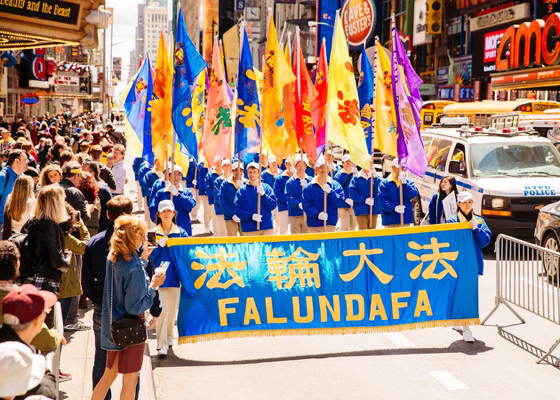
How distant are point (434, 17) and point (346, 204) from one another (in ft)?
132

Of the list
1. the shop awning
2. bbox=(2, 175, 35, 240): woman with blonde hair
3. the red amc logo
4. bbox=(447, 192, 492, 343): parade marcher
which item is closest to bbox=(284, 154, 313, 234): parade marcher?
bbox=(447, 192, 492, 343): parade marcher

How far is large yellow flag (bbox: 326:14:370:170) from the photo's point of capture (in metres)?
11.9

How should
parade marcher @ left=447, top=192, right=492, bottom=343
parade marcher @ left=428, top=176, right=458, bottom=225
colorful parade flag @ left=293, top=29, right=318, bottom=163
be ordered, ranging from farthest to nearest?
→ colorful parade flag @ left=293, top=29, right=318, bottom=163
parade marcher @ left=428, top=176, right=458, bottom=225
parade marcher @ left=447, top=192, right=492, bottom=343

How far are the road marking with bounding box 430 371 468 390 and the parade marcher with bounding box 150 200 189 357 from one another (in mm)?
2723

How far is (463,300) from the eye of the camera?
28.0 feet

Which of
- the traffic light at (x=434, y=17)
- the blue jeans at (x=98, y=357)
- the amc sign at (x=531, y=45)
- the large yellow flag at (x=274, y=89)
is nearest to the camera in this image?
the blue jeans at (x=98, y=357)

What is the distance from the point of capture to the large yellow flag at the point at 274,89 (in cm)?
1248

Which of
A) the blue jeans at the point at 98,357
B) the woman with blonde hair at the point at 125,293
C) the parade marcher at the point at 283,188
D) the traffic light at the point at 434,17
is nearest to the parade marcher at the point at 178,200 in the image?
the parade marcher at the point at 283,188

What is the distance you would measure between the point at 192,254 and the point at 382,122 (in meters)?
5.72

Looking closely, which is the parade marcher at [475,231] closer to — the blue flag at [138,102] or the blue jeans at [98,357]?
the blue jeans at [98,357]

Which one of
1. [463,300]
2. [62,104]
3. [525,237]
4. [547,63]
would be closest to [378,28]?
[547,63]

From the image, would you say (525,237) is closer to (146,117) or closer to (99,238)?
(146,117)

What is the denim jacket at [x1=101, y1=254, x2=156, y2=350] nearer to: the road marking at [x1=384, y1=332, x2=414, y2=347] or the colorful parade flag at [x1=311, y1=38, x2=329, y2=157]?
the road marking at [x1=384, y1=332, x2=414, y2=347]

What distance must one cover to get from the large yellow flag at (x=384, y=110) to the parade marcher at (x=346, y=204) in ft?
4.08
